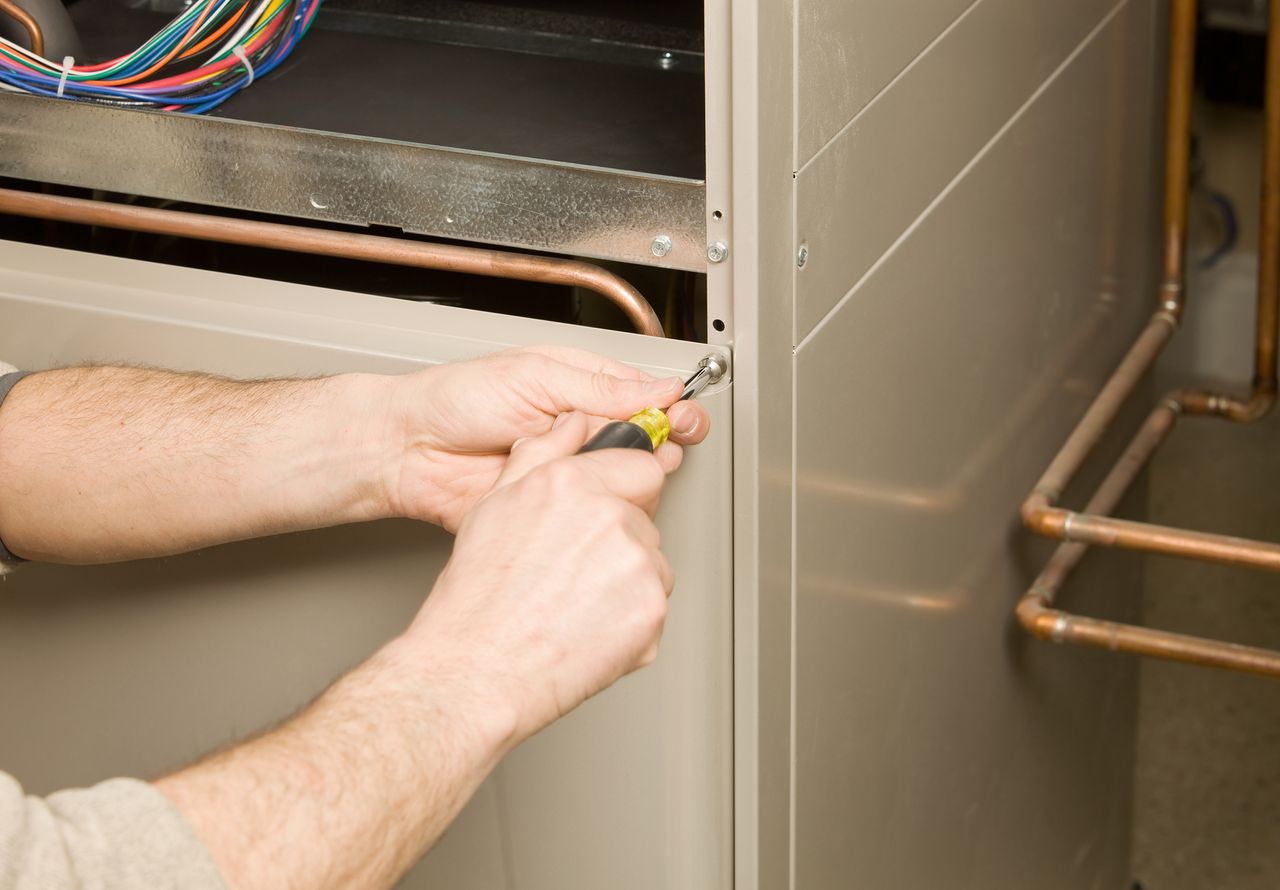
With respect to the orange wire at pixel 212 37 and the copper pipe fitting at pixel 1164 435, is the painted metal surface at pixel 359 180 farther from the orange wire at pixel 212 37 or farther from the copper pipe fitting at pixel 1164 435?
the copper pipe fitting at pixel 1164 435

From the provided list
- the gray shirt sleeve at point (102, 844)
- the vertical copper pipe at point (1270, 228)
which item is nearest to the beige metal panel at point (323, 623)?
the gray shirt sleeve at point (102, 844)

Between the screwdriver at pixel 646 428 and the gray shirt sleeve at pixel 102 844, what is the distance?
22 cm

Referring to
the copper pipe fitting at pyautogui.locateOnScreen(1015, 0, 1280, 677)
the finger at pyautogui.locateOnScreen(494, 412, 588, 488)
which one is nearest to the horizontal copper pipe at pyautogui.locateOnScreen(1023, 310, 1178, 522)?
the copper pipe fitting at pyautogui.locateOnScreen(1015, 0, 1280, 677)

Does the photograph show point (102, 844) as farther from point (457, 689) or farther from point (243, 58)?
point (243, 58)

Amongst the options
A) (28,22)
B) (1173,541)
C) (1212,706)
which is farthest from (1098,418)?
(1212,706)

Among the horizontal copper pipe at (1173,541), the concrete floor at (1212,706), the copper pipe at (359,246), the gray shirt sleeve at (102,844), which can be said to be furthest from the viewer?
the concrete floor at (1212,706)

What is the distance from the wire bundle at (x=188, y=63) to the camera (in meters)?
0.84

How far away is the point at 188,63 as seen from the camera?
0.91 m

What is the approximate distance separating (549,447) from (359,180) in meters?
0.21

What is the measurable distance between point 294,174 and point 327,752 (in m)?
0.34

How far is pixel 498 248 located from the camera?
0.91m

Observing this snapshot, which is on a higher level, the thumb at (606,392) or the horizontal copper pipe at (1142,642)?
the thumb at (606,392)

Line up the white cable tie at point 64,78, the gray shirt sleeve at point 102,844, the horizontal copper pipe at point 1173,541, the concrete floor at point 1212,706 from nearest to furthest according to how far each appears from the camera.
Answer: the gray shirt sleeve at point 102,844
the white cable tie at point 64,78
the horizontal copper pipe at point 1173,541
the concrete floor at point 1212,706

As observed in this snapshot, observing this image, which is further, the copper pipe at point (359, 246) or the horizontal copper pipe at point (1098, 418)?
the horizontal copper pipe at point (1098, 418)
